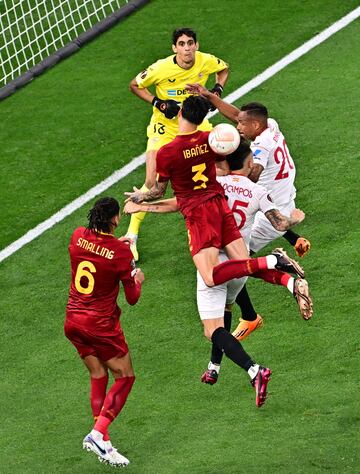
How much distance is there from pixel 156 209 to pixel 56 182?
20.3 ft

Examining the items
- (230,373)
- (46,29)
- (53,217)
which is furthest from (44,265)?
(46,29)

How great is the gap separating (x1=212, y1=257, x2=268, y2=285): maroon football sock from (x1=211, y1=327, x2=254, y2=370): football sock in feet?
1.74

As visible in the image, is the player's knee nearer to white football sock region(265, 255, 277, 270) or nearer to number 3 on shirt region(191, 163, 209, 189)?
white football sock region(265, 255, 277, 270)

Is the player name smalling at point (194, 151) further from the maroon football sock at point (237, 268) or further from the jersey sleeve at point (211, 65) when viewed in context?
the jersey sleeve at point (211, 65)

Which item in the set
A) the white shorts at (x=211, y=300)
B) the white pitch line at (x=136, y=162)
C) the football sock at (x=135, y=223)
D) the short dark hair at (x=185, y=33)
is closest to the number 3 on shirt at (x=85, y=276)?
the white shorts at (x=211, y=300)

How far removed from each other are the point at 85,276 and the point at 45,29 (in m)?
11.2

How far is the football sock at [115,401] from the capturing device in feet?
45.0

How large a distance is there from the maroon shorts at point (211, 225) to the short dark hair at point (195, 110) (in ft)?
2.70

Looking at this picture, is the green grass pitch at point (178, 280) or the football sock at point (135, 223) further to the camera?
the football sock at point (135, 223)

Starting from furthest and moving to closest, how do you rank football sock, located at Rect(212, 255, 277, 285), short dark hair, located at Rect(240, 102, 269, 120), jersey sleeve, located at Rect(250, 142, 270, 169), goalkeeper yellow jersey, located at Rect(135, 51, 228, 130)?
goalkeeper yellow jersey, located at Rect(135, 51, 228, 130)
jersey sleeve, located at Rect(250, 142, 270, 169)
short dark hair, located at Rect(240, 102, 269, 120)
football sock, located at Rect(212, 255, 277, 285)

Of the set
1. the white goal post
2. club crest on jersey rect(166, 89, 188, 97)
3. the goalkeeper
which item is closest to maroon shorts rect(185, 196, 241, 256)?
the goalkeeper

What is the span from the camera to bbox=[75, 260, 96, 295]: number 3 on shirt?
43.9 ft

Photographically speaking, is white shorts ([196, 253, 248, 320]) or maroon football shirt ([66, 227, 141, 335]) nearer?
maroon football shirt ([66, 227, 141, 335])

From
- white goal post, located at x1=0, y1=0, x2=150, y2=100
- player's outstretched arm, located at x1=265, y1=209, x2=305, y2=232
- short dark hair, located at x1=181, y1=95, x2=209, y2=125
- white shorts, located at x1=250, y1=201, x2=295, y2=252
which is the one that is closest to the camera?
short dark hair, located at x1=181, y1=95, x2=209, y2=125
